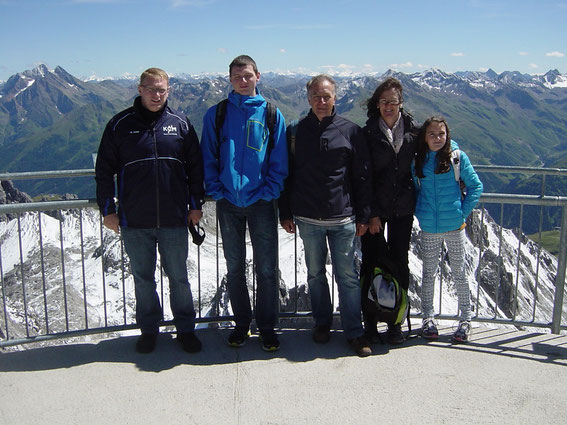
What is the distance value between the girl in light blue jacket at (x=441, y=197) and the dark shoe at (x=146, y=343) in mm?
3354

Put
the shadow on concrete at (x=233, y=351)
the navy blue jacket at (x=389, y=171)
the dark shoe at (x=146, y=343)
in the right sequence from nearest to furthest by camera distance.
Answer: the shadow on concrete at (x=233, y=351) < the navy blue jacket at (x=389, y=171) < the dark shoe at (x=146, y=343)

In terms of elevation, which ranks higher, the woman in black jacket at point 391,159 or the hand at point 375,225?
the woman in black jacket at point 391,159

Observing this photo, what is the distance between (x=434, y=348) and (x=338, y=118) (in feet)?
9.80

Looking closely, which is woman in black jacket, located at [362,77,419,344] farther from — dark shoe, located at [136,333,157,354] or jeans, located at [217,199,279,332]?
dark shoe, located at [136,333,157,354]

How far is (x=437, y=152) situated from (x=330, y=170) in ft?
4.47

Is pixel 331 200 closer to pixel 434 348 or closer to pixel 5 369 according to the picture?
pixel 434 348

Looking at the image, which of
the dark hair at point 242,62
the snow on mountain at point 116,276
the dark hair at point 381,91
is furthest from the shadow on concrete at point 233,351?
the snow on mountain at point 116,276

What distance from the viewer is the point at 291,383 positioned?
509 cm

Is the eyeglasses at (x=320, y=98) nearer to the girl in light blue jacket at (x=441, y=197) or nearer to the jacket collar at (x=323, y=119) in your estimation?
the jacket collar at (x=323, y=119)

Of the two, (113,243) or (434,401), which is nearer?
(434,401)

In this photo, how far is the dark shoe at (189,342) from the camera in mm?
5781

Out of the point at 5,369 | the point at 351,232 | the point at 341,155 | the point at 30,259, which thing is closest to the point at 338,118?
the point at 341,155

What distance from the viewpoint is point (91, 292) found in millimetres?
98312

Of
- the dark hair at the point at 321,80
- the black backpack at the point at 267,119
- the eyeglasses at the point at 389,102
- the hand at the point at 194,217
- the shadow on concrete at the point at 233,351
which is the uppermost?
the dark hair at the point at 321,80
